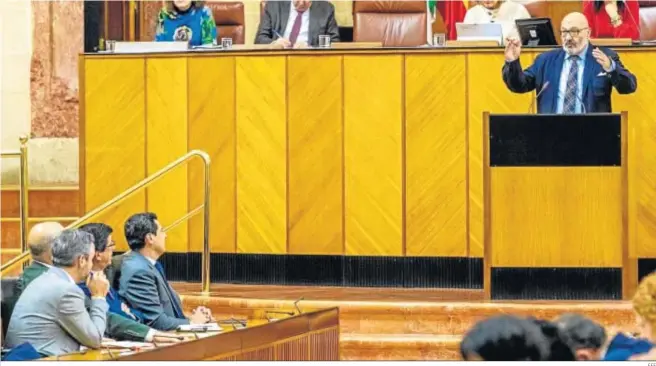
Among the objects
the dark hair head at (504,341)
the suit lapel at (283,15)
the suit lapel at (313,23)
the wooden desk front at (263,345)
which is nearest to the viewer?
the dark hair head at (504,341)

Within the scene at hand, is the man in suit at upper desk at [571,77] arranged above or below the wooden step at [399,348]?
above

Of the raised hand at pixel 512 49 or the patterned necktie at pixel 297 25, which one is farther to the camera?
the patterned necktie at pixel 297 25

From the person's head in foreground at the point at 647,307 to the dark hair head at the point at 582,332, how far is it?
161 millimetres

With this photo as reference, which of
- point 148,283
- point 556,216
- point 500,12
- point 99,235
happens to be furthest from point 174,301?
point 500,12

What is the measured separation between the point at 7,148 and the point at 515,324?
829 cm

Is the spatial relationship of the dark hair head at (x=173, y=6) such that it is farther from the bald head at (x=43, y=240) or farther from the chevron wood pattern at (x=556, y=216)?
the bald head at (x=43, y=240)

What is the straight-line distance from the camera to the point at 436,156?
7.70 m

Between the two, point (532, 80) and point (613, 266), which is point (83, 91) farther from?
point (613, 266)

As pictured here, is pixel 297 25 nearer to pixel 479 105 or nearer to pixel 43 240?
pixel 479 105

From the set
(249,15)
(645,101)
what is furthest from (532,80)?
(249,15)

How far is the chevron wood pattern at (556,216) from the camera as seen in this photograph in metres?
6.82

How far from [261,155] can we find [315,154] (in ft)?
1.03

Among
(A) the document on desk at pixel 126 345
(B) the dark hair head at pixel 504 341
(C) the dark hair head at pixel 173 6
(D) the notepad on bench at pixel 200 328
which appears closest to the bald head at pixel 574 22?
(C) the dark hair head at pixel 173 6

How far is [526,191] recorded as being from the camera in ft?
22.4
